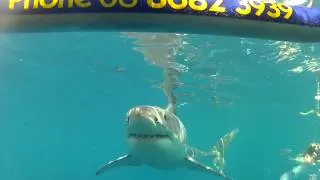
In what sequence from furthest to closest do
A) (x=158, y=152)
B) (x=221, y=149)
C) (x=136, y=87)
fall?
(x=136, y=87) → (x=221, y=149) → (x=158, y=152)

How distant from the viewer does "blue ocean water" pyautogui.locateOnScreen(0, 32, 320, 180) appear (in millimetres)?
20484

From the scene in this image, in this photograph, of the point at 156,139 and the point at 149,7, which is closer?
the point at 149,7

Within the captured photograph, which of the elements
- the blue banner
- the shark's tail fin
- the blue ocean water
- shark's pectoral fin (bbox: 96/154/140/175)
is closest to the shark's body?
shark's pectoral fin (bbox: 96/154/140/175)

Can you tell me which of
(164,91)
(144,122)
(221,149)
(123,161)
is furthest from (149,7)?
(164,91)

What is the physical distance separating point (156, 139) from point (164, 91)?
2154 centimetres

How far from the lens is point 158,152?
391 inches

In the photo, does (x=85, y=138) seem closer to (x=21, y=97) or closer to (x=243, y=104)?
(x=21, y=97)

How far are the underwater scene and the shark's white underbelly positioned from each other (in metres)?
0.03

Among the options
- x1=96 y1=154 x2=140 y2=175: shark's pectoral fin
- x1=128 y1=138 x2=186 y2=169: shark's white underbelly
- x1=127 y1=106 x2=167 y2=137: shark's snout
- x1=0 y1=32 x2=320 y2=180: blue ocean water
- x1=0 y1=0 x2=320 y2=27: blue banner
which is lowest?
x1=0 y1=32 x2=320 y2=180: blue ocean water

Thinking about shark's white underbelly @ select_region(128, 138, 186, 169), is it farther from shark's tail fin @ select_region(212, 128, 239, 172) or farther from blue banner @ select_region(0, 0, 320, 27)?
blue banner @ select_region(0, 0, 320, 27)

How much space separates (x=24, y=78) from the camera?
30.5 m

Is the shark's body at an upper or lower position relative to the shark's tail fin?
upper

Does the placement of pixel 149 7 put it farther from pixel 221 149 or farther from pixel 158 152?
pixel 221 149

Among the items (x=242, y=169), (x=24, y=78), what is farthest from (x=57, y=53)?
(x=242, y=169)
